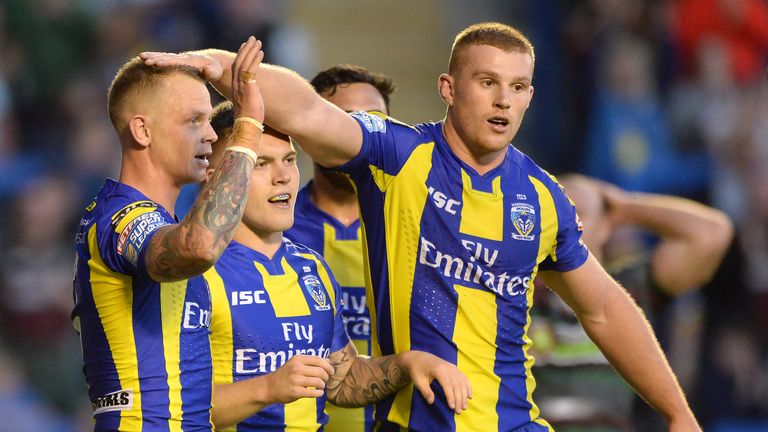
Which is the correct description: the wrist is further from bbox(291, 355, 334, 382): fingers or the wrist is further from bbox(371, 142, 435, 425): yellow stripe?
bbox(371, 142, 435, 425): yellow stripe

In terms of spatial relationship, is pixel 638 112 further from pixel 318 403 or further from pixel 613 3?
pixel 318 403

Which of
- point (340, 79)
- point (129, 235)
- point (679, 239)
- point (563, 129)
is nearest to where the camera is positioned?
point (129, 235)

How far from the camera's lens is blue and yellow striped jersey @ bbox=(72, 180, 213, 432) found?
3.81m

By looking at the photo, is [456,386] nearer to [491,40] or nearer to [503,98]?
[503,98]

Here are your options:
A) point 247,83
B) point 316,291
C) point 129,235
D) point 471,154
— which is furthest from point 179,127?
point 471,154

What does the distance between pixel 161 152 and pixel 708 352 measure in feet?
20.7

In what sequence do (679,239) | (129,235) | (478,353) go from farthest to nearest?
(679,239) → (478,353) → (129,235)

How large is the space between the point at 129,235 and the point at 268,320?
763mm

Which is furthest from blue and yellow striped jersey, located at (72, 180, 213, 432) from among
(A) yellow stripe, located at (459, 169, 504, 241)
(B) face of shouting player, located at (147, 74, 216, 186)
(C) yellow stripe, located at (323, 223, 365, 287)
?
(C) yellow stripe, located at (323, 223, 365, 287)

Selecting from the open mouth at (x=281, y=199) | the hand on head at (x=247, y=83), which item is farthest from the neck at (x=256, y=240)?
the hand on head at (x=247, y=83)

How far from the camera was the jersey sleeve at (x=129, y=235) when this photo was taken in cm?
365

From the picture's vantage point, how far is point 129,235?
145 inches

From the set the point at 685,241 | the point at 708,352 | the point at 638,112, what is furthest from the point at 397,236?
the point at 638,112

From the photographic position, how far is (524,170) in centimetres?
464
